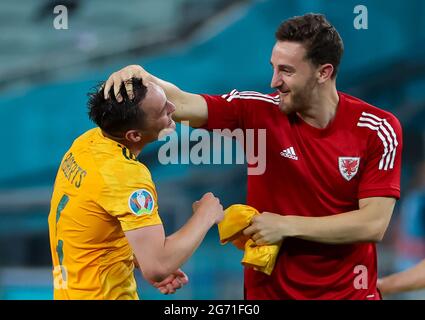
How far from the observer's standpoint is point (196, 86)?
6.05 metres

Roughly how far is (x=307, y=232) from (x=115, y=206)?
658mm

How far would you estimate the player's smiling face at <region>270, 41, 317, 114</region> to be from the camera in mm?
2953

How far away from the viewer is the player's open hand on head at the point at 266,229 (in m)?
2.84

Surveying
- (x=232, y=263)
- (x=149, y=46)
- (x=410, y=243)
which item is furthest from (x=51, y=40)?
(x=410, y=243)

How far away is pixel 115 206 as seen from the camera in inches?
101

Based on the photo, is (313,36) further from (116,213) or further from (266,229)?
(116,213)

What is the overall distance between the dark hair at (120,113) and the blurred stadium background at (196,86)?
3094 mm

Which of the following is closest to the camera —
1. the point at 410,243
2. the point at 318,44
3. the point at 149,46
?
the point at 318,44

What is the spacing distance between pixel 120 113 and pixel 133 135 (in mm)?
80

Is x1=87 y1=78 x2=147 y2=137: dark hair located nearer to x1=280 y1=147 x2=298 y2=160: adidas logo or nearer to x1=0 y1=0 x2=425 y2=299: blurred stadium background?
x1=280 y1=147 x2=298 y2=160: adidas logo

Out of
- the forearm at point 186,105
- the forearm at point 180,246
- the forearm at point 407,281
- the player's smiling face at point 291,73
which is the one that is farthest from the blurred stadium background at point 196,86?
the forearm at point 180,246

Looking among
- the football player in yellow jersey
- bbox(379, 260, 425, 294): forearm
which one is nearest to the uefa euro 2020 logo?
the football player in yellow jersey
